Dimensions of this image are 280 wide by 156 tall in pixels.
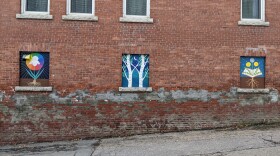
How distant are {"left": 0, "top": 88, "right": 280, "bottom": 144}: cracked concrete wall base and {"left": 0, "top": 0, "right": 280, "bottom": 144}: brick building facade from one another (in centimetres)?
3

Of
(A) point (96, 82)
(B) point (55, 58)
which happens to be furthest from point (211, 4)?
(B) point (55, 58)

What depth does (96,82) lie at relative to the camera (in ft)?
41.0

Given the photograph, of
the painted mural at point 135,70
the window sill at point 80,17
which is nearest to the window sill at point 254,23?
the painted mural at point 135,70

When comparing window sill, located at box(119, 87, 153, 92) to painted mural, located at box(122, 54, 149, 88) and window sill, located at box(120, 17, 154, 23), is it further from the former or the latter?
window sill, located at box(120, 17, 154, 23)

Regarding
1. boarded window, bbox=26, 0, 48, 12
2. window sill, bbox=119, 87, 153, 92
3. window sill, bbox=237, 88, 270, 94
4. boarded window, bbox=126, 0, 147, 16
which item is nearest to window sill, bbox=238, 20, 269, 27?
window sill, bbox=237, 88, 270, 94

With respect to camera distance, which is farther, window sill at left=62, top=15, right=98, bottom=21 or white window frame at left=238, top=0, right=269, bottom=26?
white window frame at left=238, top=0, right=269, bottom=26

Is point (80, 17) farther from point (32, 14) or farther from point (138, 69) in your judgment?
point (138, 69)

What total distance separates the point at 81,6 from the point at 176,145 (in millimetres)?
5640

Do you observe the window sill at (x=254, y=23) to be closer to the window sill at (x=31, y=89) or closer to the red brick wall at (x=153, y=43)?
the red brick wall at (x=153, y=43)

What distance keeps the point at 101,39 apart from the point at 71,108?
2.49 meters

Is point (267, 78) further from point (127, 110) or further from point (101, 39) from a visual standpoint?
point (101, 39)

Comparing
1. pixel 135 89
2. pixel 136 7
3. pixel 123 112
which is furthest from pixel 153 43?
pixel 123 112

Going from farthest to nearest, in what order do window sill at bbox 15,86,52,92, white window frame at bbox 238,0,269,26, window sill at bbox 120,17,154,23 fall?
white window frame at bbox 238,0,269,26
window sill at bbox 120,17,154,23
window sill at bbox 15,86,52,92

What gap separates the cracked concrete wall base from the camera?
12117 mm
